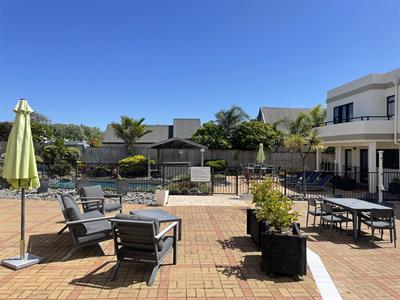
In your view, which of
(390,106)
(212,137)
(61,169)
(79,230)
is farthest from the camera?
(212,137)

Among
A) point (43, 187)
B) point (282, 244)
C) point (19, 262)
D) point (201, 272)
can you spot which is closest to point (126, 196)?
point (43, 187)

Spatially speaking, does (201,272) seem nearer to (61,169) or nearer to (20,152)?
(20,152)

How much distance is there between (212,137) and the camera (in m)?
31.9

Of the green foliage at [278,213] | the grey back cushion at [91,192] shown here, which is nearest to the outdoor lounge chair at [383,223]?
the green foliage at [278,213]

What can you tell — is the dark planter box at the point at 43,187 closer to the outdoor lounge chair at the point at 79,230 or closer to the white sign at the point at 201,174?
the white sign at the point at 201,174

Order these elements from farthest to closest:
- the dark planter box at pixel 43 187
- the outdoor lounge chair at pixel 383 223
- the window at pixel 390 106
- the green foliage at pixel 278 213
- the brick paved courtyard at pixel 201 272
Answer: the window at pixel 390 106, the dark planter box at pixel 43 187, the outdoor lounge chair at pixel 383 223, the green foliage at pixel 278 213, the brick paved courtyard at pixel 201 272

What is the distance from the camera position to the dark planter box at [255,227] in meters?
6.01

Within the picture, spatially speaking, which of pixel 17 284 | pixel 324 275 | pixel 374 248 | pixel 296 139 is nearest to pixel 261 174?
pixel 296 139

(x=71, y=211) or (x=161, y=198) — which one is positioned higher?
(x=71, y=211)

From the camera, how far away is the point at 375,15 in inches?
443

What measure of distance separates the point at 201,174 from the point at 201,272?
9.21 meters

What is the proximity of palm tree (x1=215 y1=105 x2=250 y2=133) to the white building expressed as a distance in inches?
506

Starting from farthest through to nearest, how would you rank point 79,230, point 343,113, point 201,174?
point 343,113 → point 201,174 → point 79,230

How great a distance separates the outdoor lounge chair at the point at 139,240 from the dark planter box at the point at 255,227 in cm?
209
